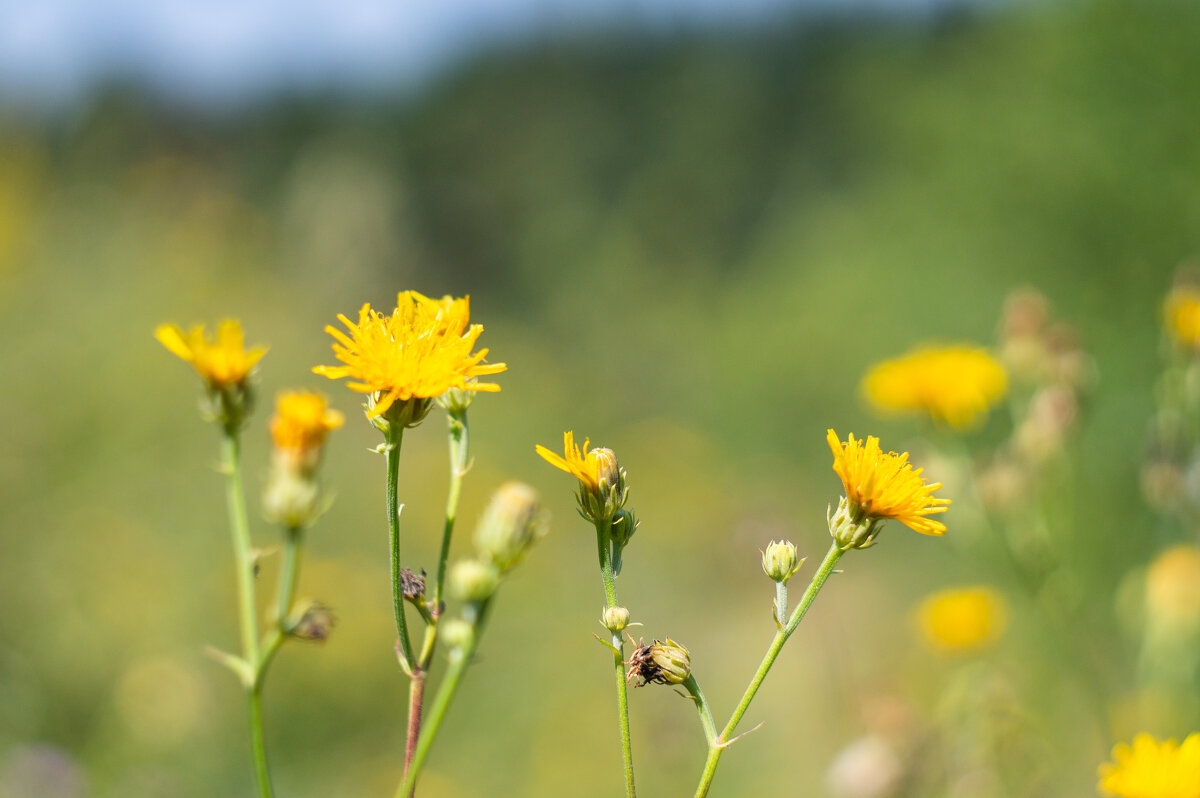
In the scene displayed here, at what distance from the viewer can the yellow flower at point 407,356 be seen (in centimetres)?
103

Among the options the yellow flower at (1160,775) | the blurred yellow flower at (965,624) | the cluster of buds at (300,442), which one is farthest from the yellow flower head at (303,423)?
the blurred yellow flower at (965,624)

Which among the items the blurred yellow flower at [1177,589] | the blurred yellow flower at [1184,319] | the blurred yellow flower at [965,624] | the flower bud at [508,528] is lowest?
the flower bud at [508,528]

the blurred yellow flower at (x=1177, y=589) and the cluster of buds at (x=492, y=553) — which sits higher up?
the blurred yellow flower at (x=1177, y=589)

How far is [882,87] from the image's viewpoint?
1278 centimetres

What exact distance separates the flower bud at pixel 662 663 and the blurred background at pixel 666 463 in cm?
147

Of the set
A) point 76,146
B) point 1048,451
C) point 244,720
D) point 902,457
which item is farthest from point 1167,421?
point 76,146

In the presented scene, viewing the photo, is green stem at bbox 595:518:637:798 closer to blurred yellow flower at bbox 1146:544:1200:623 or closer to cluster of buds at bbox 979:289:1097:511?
cluster of buds at bbox 979:289:1097:511

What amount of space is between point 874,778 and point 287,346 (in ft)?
22.9

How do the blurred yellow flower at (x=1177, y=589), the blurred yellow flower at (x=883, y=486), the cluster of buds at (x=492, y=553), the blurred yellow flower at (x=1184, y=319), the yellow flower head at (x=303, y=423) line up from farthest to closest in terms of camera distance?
the blurred yellow flower at (x=1177, y=589) < the blurred yellow flower at (x=1184, y=319) < the yellow flower head at (x=303, y=423) < the blurred yellow flower at (x=883, y=486) < the cluster of buds at (x=492, y=553)

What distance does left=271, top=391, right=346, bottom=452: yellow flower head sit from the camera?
142 centimetres

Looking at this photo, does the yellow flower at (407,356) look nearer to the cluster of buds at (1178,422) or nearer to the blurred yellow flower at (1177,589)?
the cluster of buds at (1178,422)

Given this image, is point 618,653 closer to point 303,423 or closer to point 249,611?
point 249,611

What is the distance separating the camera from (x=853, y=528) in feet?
3.74

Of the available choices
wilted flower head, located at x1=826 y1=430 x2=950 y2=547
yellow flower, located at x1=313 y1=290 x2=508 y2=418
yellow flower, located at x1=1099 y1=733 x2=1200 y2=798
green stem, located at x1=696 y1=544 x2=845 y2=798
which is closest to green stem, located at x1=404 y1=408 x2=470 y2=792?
yellow flower, located at x1=313 y1=290 x2=508 y2=418
